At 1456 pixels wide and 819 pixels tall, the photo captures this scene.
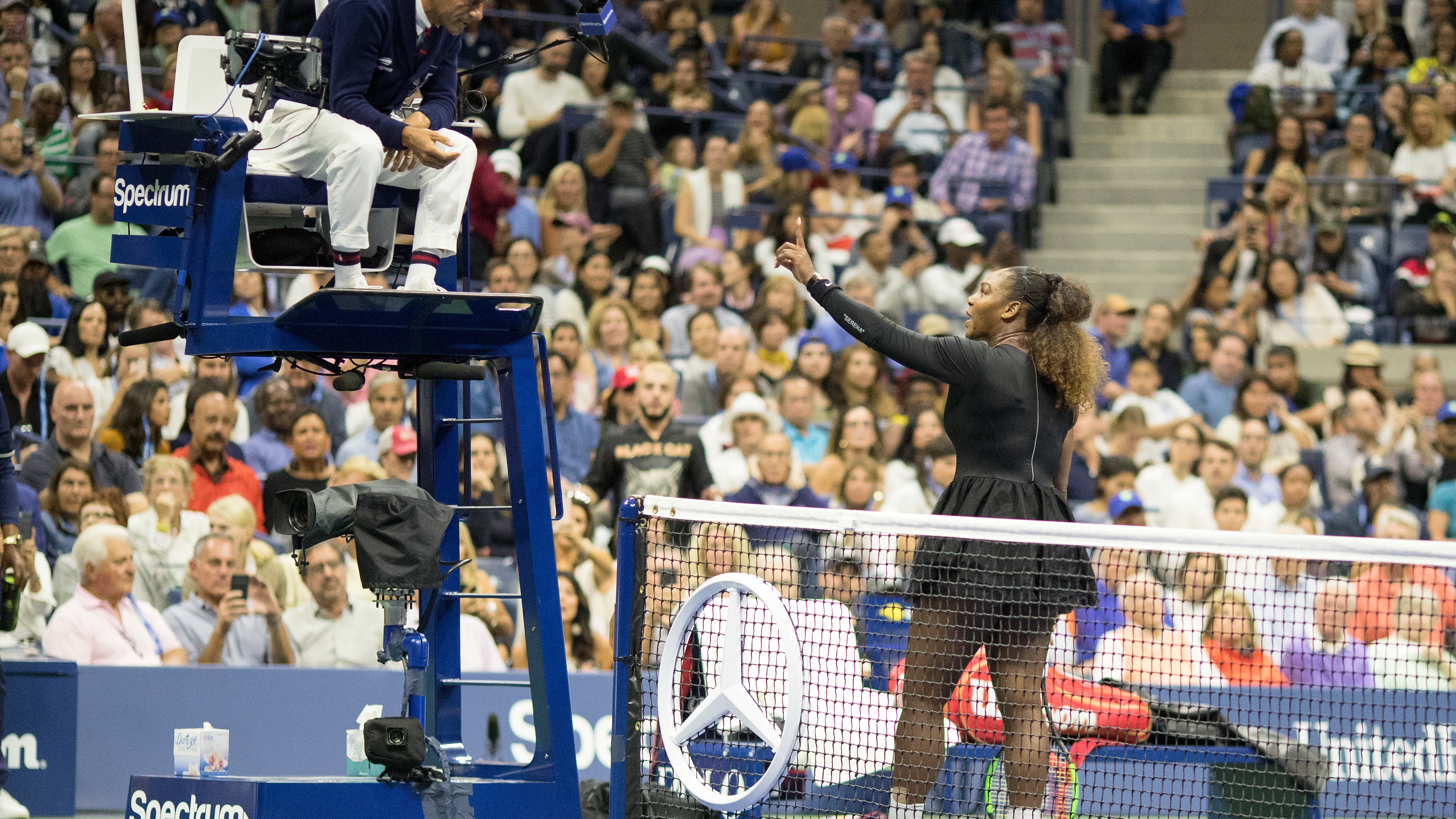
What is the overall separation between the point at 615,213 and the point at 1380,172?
6651 mm

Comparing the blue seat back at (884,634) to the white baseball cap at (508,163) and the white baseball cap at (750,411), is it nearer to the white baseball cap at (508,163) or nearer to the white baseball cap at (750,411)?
the white baseball cap at (750,411)

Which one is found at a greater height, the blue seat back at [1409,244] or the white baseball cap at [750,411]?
the blue seat back at [1409,244]

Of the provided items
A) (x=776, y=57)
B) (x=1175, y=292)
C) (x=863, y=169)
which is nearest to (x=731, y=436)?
(x=863, y=169)

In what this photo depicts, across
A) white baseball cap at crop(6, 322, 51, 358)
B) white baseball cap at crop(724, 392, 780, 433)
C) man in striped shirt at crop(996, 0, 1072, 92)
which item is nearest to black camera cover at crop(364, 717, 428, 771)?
white baseball cap at crop(724, 392, 780, 433)

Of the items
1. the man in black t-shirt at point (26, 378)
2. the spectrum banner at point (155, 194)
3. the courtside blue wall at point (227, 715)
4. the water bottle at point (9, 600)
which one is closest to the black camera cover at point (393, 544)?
the spectrum banner at point (155, 194)

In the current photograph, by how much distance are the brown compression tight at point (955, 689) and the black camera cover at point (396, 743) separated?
1552 mm

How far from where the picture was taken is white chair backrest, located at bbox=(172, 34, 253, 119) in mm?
6684

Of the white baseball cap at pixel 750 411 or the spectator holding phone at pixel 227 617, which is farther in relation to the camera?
the white baseball cap at pixel 750 411

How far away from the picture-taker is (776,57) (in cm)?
1881


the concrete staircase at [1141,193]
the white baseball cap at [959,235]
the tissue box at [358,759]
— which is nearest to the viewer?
the tissue box at [358,759]

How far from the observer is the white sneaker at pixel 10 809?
753 cm

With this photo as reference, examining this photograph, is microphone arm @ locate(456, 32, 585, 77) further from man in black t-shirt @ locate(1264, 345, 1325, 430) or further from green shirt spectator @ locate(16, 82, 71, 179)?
man in black t-shirt @ locate(1264, 345, 1325, 430)

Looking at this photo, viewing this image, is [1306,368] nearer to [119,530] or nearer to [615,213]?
[615,213]

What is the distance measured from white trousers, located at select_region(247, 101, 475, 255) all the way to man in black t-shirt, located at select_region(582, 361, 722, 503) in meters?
4.63
